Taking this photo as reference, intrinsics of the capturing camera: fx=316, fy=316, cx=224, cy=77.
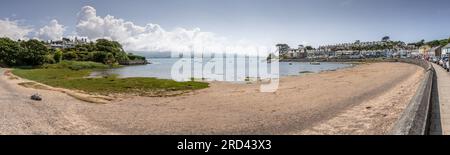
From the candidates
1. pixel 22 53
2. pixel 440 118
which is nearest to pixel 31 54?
pixel 22 53

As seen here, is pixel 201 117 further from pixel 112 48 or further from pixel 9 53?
pixel 112 48

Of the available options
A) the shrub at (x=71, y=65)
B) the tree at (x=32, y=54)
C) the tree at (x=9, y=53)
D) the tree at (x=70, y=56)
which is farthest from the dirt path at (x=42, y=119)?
the tree at (x=70, y=56)

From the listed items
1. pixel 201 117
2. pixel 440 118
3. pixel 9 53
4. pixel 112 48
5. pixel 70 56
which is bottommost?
pixel 201 117

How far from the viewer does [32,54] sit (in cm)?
4991

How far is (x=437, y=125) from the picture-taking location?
6.37 meters

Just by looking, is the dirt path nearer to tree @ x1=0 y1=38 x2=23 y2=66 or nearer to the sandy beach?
the sandy beach

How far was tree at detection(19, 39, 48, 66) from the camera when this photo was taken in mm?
49597

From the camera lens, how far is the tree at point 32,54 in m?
49.6

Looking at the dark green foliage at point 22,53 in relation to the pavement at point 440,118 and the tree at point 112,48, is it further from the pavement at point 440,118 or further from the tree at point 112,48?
the pavement at point 440,118

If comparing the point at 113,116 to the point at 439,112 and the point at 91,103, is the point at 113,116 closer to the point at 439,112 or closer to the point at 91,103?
the point at 91,103

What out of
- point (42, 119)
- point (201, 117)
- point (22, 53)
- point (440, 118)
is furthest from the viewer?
point (22, 53)
